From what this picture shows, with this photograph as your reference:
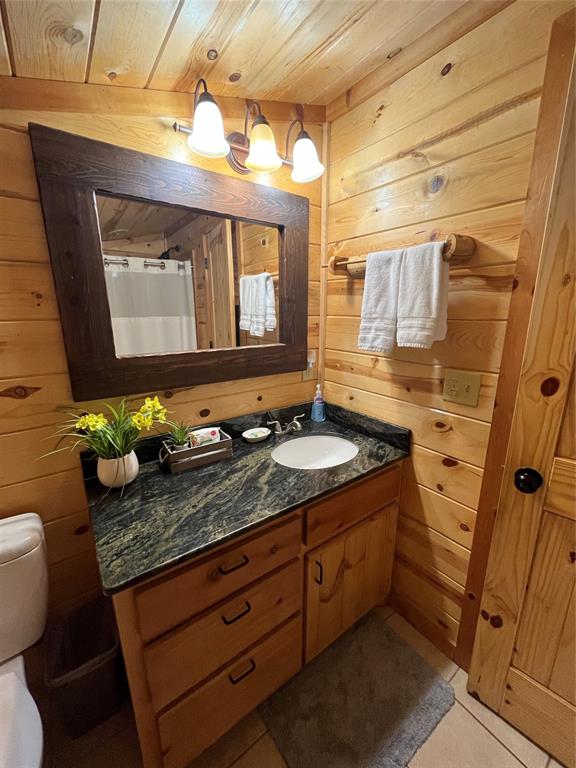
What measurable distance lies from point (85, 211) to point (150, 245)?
20 cm

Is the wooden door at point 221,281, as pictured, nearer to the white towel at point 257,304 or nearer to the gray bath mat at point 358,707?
the white towel at point 257,304

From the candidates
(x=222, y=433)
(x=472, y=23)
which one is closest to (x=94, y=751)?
(x=222, y=433)

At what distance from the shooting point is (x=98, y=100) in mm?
925

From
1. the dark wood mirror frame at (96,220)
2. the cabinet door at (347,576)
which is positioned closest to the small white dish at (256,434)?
the dark wood mirror frame at (96,220)

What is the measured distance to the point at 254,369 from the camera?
54.1 inches

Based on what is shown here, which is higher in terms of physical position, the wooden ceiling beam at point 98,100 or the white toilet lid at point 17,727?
the wooden ceiling beam at point 98,100

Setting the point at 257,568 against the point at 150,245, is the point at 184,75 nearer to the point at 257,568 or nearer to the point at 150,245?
the point at 150,245

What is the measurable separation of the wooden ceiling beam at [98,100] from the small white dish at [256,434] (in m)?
1.18

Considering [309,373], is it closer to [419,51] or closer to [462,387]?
[462,387]

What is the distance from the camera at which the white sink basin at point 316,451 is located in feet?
4.50

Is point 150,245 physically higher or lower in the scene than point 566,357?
higher

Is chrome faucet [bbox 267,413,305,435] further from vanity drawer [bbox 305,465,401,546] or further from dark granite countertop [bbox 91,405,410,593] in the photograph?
vanity drawer [bbox 305,465,401,546]

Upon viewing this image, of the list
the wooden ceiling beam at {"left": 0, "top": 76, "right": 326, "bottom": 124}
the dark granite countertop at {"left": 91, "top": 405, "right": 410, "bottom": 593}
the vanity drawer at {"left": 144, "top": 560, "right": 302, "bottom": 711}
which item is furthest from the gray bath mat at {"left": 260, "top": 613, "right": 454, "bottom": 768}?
the wooden ceiling beam at {"left": 0, "top": 76, "right": 326, "bottom": 124}

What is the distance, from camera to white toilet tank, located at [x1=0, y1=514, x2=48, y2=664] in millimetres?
845
